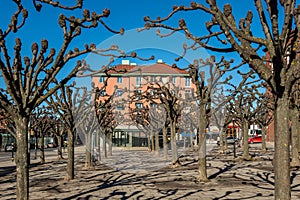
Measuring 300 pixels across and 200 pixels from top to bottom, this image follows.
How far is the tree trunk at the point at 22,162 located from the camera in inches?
289

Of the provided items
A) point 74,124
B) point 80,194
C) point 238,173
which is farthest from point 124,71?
point 238,173

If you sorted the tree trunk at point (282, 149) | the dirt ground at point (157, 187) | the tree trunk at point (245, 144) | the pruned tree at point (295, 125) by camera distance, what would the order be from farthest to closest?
the tree trunk at point (245, 144) < the pruned tree at point (295, 125) < the dirt ground at point (157, 187) < the tree trunk at point (282, 149)

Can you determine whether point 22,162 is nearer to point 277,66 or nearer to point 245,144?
point 277,66

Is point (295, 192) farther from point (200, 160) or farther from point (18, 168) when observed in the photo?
point (18, 168)

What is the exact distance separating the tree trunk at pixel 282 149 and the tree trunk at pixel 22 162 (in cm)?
470

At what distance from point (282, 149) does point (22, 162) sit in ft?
16.0

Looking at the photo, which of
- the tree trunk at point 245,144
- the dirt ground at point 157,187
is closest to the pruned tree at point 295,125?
the dirt ground at point 157,187

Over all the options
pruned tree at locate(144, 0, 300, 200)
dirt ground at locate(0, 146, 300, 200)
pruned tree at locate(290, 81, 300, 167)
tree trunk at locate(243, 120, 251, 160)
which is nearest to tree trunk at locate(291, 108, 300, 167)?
pruned tree at locate(290, 81, 300, 167)

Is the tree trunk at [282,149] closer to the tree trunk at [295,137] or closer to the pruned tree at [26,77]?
the pruned tree at [26,77]

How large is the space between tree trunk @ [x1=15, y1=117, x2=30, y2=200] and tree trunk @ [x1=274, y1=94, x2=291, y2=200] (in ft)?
15.4

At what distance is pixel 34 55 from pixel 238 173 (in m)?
13.3

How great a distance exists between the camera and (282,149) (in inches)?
230

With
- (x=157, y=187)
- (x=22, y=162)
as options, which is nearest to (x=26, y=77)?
(x=22, y=162)

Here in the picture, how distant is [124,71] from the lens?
34.5ft
